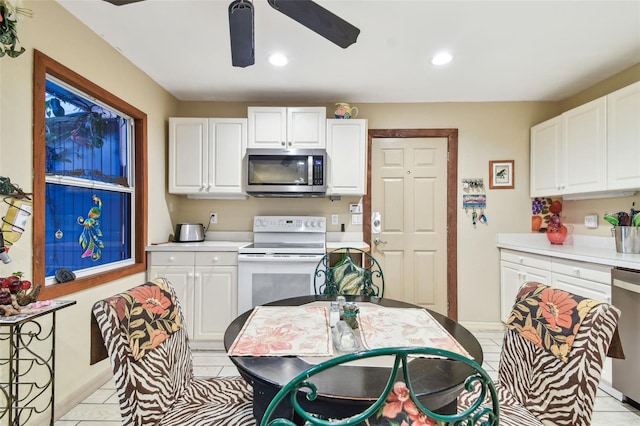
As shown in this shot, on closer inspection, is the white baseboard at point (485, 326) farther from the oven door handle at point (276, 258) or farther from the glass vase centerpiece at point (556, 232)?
the oven door handle at point (276, 258)

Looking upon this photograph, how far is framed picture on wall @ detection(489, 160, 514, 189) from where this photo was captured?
3.27 m

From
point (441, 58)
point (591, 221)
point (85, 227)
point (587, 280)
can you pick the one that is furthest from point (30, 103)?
point (591, 221)

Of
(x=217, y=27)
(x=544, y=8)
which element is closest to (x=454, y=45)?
(x=544, y=8)

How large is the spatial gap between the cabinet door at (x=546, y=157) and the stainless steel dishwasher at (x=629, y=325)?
48.1 inches

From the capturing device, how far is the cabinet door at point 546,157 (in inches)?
114

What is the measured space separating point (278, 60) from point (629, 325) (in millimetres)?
2938

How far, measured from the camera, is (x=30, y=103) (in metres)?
1.63

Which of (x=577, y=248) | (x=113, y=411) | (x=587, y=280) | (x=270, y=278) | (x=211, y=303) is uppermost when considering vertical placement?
(x=577, y=248)

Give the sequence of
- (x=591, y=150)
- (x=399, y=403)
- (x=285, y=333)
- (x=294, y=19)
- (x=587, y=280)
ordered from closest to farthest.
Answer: (x=399, y=403) < (x=285, y=333) < (x=294, y=19) < (x=587, y=280) < (x=591, y=150)

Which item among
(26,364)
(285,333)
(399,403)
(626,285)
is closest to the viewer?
(399,403)

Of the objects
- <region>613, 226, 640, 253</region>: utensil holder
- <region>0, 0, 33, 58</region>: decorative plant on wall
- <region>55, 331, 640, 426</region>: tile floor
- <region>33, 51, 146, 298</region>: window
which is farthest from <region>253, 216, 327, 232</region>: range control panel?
<region>613, 226, 640, 253</region>: utensil holder

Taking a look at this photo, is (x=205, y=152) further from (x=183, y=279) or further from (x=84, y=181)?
(x=183, y=279)

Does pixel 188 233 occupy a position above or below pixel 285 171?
below

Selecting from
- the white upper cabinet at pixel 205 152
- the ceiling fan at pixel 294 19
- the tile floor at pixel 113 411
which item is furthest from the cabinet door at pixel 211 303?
the ceiling fan at pixel 294 19
